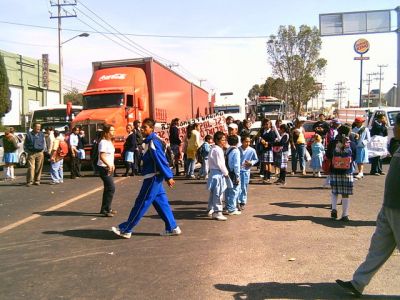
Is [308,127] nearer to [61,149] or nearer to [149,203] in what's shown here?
[61,149]

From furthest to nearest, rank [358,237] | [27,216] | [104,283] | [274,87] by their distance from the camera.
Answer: [274,87], [27,216], [358,237], [104,283]

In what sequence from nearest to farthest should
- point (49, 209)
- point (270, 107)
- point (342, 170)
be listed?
1. point (342, 170)
2. point (49, 209)
3. point (270, 107)

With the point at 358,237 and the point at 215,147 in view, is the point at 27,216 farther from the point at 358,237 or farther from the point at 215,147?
the point at 358,237

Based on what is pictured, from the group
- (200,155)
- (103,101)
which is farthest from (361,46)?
(200,155)

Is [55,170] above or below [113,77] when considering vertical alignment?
below

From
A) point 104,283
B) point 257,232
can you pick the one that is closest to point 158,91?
point 257,232

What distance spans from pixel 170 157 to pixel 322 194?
5.02 m

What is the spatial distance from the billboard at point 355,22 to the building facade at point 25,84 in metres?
29.9

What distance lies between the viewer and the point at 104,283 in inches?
199

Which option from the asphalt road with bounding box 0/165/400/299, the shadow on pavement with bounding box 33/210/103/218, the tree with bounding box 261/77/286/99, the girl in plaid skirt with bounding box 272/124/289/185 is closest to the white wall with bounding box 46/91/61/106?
the tree with bounding box 261/77/286/99

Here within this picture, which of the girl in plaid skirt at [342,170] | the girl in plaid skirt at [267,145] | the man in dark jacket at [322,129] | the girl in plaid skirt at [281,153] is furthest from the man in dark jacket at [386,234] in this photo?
the man in dark jacket at [322,129]

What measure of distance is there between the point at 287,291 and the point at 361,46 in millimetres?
42761

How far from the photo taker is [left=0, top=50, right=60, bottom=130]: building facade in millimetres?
48500

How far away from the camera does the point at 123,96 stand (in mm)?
17609
